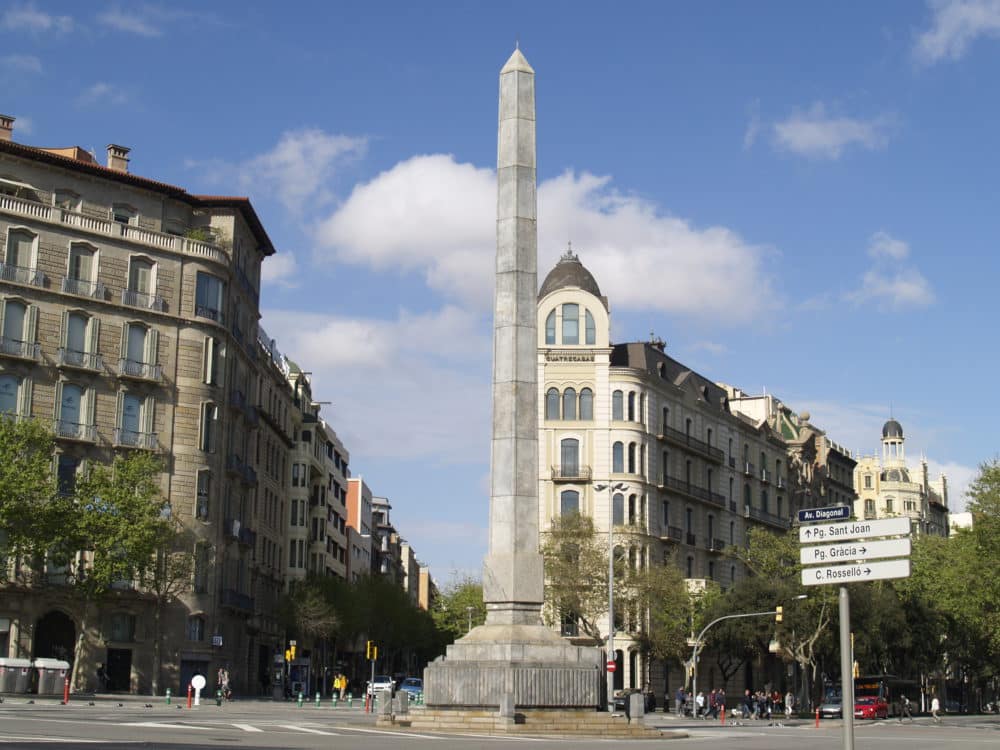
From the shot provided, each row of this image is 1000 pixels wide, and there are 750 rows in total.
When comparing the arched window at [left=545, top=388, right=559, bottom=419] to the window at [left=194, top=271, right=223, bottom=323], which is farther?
the arched window at [left=545, top=388, right=559, bottom=419]

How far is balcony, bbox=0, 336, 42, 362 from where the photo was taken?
181 feet

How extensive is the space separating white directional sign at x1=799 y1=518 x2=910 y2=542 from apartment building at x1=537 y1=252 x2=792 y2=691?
59.0 m

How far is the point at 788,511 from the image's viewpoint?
99188mm

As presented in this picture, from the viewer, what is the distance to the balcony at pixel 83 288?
188 ft

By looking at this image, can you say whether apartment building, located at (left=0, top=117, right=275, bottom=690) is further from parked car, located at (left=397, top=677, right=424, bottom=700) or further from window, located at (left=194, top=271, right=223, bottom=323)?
parked car, located at (left=397, top=677, right=424, bottom=700)

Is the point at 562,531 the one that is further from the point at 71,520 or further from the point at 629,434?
the point at 71,520

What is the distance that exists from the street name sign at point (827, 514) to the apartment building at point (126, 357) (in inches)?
1772

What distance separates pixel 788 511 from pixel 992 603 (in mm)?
41470

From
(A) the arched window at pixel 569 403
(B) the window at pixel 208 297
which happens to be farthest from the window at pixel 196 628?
(A) the arched window at pixel 569 403

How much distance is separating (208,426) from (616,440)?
83.9 feet

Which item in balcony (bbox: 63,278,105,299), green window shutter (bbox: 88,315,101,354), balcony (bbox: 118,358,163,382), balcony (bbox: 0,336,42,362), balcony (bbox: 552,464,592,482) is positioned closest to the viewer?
balcony (bbox: 0,336,42,362)

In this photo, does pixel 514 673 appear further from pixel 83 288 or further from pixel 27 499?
pixel 83 288

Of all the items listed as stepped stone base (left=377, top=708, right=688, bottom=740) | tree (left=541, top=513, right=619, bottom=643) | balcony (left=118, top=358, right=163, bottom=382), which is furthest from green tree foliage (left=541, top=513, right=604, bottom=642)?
stepped stone base (left=377, top=708, right=688, bottom=740)

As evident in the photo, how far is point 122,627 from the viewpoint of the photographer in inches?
2238
